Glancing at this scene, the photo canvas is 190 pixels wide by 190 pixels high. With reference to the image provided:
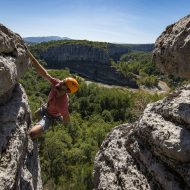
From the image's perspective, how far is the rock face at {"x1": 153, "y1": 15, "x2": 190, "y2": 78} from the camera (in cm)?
1130

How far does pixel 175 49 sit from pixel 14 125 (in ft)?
17.1

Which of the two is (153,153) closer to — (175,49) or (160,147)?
(160,147)

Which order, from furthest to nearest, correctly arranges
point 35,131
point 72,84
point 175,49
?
point 72,84
point 35,131
point 175,49

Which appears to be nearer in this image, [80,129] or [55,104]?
[55,104]

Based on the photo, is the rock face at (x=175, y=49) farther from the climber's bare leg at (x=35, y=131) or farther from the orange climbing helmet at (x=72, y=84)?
the climber's bare leg at (x=35, y=131)

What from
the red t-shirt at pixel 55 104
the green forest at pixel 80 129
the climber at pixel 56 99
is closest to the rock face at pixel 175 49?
the climber at pixel 56 99

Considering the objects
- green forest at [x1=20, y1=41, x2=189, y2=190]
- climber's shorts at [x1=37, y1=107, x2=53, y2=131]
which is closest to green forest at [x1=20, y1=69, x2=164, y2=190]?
green forest at [x1=20, y1=41, x2=189, y2=190]

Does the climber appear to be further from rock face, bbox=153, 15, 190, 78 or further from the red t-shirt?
rock face, bbox=153, 15, 190, 78

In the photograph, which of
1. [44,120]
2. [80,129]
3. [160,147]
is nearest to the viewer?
[160,147]

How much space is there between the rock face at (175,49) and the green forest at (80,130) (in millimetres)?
16555

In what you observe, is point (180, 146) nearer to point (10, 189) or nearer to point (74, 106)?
point (10, 189)

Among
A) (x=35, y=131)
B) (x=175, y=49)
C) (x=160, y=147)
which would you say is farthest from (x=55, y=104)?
(x=175, y=49)

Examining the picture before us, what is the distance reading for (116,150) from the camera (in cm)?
1323

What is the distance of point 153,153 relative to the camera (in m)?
11.6
